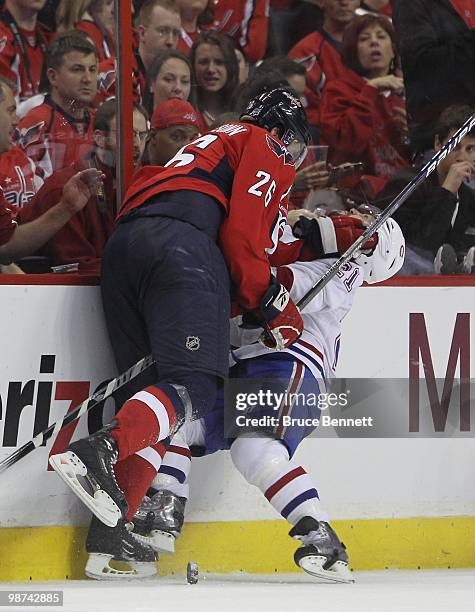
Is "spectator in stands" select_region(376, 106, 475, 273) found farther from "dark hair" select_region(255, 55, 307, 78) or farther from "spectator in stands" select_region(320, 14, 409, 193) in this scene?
"dark hair" select_region(255, 55, 307, 78)

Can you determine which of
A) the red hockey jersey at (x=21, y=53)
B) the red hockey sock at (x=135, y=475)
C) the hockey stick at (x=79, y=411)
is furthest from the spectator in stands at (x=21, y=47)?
the red hockey sock at (x=135, y=475)

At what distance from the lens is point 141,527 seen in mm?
3037

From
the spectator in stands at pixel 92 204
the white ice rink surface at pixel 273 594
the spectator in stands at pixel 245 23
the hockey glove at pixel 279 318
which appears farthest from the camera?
the spectator in stands at pixel 245 23

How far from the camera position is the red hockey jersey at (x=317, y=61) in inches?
143

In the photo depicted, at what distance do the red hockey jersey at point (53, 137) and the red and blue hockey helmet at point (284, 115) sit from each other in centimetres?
46

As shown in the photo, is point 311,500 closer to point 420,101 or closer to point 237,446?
point 237,446

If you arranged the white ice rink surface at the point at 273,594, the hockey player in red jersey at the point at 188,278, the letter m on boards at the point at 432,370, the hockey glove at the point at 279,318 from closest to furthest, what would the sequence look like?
1. the white ice rink surface at the point at 273,594
2. the hockey player in red jersey at the point at 188,278
3. the hockey glove at the point at 279,318
4. the letter m on boards at the point at 432,370

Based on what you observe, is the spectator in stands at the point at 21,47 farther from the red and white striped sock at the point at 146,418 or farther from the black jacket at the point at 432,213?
the black jacket at the point at 432,213

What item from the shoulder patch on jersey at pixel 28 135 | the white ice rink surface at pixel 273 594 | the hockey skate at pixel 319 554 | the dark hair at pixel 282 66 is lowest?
the white ice rink surface at pixel 273 594

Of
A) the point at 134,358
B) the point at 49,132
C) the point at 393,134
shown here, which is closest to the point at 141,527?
the point at 134,358

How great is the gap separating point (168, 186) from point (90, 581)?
104cm

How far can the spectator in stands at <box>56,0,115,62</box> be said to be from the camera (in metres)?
3.21

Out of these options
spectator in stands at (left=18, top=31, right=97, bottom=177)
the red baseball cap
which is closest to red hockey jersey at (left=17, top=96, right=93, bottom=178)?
spectator in stands at (left=18, top=31, right=97, bottom=177)

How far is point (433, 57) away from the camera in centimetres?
368
